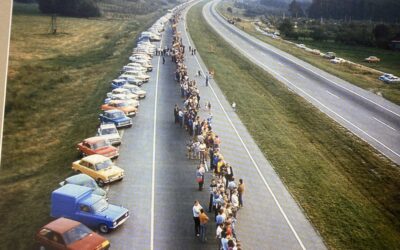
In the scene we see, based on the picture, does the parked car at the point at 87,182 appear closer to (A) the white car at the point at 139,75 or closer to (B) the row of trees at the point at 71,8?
(A) the white car at the point at 139,75

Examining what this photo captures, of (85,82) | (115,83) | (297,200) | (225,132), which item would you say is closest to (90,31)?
(85,82)

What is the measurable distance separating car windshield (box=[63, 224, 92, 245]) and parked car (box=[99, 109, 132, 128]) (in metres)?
16.4

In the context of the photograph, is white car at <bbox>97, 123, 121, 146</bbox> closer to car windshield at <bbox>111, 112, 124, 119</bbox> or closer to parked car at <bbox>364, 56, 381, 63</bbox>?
car windshield at <bbox>111, 112, 124, 119</bbox>

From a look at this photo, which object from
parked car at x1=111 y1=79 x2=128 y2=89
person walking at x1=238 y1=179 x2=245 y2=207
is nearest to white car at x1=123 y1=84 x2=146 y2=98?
parked car at x1=111 y1=79 x2=128 y2=89

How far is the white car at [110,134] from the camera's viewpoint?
30508 millimetres

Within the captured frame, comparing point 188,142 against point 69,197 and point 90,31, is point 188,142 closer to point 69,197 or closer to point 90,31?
point 69,197

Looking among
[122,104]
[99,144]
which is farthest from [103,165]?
[122,104]

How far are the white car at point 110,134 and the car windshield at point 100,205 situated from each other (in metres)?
9.69

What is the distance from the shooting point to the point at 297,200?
24.9 m

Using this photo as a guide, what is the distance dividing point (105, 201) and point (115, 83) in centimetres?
2753

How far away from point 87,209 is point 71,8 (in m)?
114

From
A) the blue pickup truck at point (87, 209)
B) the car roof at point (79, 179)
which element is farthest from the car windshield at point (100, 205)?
the car roof at point (79, 179)

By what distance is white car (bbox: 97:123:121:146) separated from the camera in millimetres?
30508

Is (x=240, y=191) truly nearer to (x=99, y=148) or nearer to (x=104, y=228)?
(x=104, y=228)
